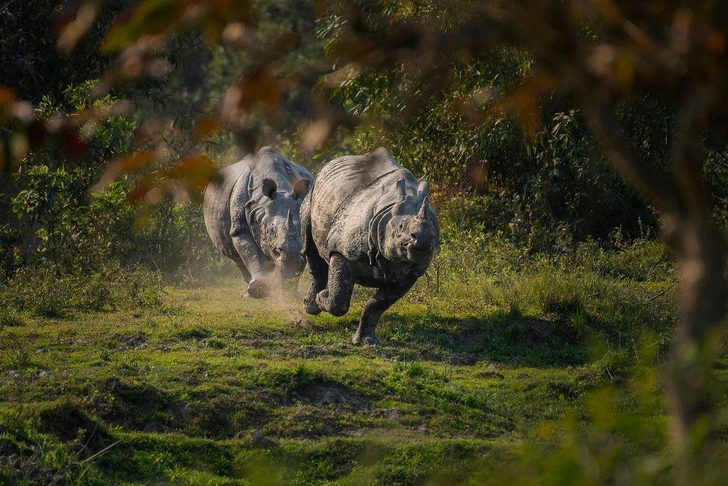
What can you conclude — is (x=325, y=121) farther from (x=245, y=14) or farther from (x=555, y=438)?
(x=555, y=438)

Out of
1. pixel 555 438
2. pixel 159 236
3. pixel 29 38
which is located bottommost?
pixel 555 438

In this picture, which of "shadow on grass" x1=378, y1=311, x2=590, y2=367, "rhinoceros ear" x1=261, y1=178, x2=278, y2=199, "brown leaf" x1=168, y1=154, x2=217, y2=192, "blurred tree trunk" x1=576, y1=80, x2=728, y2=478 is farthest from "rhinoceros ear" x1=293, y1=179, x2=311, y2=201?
"brown leaf" x1=168, y1=154, x2=217, y2=192

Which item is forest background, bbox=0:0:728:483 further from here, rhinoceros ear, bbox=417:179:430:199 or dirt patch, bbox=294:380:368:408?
rhinoceros ear, bbox=417:179:430:199

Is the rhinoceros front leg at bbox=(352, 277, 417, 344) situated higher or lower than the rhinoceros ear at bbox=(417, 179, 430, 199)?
lower

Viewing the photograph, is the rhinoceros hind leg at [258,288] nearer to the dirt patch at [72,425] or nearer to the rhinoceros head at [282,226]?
the rhinoceros head at [282,226]

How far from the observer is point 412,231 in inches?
385

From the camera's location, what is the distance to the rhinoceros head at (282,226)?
12773 millimetres

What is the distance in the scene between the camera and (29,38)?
57.1ft

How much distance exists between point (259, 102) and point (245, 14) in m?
0.32

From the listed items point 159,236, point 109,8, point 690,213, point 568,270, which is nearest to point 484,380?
point 568,270

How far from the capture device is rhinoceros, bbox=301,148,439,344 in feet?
32.6

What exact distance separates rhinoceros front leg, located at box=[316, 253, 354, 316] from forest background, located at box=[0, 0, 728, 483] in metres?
0.32

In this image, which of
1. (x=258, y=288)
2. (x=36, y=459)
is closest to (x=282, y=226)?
(x=258, y=288)

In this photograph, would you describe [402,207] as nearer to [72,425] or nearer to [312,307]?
[312,307]
